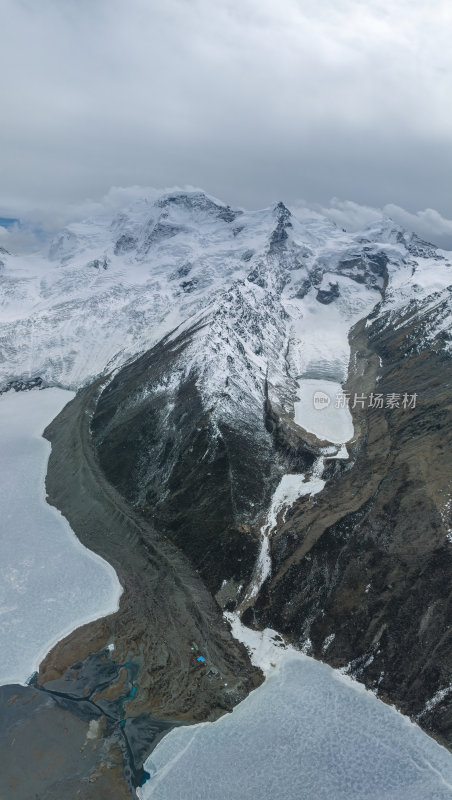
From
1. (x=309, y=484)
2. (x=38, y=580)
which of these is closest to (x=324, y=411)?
(x=309, y=484)

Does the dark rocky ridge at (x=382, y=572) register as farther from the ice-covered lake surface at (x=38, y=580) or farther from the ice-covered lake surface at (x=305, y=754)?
the ice-covered lake surface at (x=38, y=580)

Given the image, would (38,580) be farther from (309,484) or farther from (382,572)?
(382,572)

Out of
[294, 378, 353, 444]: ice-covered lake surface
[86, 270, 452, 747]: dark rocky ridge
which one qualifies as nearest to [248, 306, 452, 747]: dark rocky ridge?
[86, 270, 452, 747]: dark rocky ridge

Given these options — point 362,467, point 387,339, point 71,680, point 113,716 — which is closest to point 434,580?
point 362,467

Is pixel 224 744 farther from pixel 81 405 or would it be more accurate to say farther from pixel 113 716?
pixel 81 405

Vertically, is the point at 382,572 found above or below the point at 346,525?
below

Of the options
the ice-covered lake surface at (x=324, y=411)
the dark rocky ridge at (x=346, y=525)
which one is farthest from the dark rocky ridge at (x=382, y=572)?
the ice-covered lake surface at (x=324, y=411)
